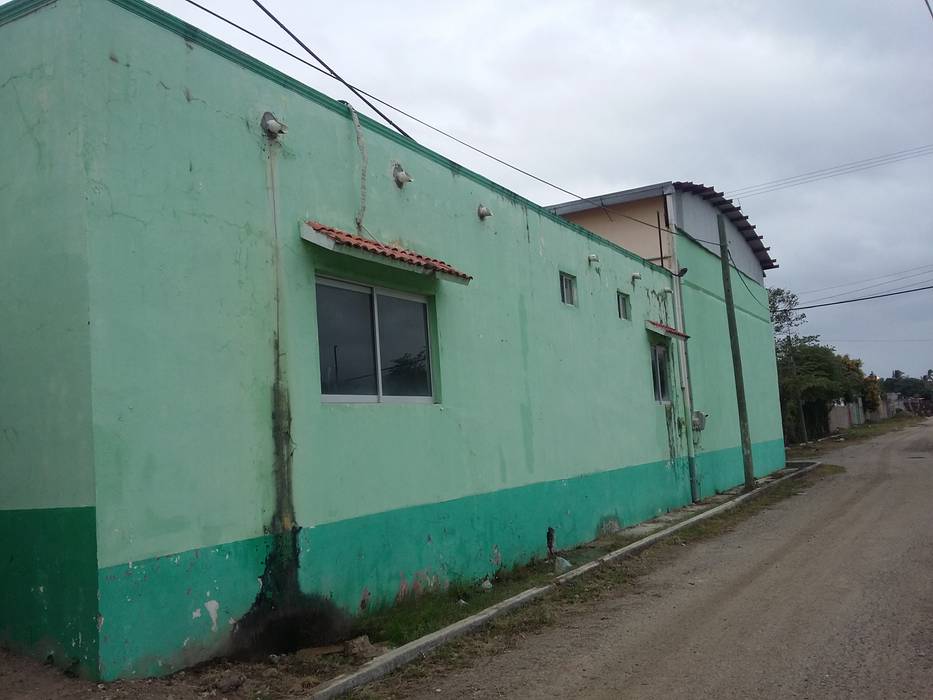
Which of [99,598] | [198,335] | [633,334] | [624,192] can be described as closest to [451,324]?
[198,335]

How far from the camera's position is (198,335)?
603 centimetres

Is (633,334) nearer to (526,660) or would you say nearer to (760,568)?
(760,568)

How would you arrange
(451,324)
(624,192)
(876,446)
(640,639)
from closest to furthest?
1. (640,639)
2. (451,324)
3. (624,192)
4. (876,446)

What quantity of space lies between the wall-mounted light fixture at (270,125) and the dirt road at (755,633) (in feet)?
15.2

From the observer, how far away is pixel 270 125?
6.94 meters

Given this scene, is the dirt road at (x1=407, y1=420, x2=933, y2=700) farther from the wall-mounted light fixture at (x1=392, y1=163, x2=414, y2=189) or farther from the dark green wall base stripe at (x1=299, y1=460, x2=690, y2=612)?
the wall-mounted light fixture at (x1=392, y1=163, x2=414, y2=189)

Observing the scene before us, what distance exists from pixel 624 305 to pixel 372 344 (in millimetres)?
7860

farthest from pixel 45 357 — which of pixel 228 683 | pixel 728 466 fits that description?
pixel 728 466

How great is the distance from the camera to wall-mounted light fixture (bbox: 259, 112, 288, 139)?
6949 mm

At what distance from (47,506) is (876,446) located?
34.6m

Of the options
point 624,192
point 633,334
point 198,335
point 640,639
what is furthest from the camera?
point 624,192

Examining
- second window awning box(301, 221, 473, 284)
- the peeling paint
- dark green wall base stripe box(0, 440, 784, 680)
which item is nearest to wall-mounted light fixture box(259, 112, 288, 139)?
second window awning box(301, 221, 473, 284)

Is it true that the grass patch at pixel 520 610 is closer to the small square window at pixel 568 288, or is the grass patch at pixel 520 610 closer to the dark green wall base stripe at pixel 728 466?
the small square window at pixel 568 288

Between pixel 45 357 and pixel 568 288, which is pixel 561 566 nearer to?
pixel 568 288
